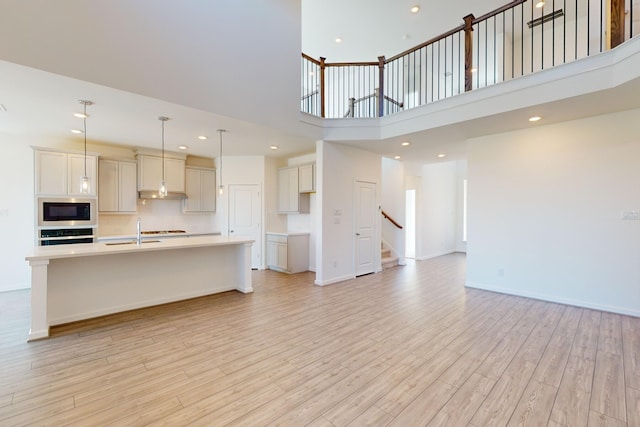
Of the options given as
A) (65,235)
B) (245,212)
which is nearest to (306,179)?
(245,212)

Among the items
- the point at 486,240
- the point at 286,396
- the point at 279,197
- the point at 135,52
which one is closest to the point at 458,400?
the point at 286,396

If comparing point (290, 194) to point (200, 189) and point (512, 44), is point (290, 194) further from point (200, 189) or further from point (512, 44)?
point (512, 44)

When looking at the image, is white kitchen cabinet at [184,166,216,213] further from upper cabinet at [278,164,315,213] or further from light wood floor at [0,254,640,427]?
light wood floor at [0,254,640,427]

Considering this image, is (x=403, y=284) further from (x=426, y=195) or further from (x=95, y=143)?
(x=95, y=143)

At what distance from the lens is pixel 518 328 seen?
3375 millimetres

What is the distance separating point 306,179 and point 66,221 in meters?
4.47

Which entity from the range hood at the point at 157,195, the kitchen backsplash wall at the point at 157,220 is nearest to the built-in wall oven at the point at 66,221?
the kitchen backsplash wall at the point at 157,220

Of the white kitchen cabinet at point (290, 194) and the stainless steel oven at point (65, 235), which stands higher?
the white kitchen cabinet at point (290, 194)

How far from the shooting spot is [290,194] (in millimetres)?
6660

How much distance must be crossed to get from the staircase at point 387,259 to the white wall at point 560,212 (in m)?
2.07

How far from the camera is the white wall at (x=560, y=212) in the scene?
3.79m

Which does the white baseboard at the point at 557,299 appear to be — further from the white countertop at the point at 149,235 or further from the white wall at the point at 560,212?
the white countertop at the point at 149,235

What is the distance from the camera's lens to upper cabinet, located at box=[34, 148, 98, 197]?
4.80 m

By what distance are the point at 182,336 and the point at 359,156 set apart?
4484 mm
